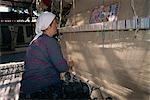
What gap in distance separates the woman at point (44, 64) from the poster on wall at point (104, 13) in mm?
614

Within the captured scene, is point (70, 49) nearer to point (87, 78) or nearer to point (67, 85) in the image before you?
point (87, 78)

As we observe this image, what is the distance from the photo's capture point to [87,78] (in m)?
4.09

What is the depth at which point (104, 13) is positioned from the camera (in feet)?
11.2

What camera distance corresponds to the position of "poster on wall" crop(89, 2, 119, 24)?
3182 mm

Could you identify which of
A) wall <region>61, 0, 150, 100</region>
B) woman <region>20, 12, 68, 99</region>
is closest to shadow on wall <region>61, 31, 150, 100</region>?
wall <region>61, 0, 150, 100</region>

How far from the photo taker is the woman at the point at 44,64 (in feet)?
10.1

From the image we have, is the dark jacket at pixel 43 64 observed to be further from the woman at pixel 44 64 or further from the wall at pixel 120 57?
the wall at pixel 120 57

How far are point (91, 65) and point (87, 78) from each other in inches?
11.0

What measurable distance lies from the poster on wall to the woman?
2.01 feet

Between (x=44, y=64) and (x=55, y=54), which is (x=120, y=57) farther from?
(x=44, y=64)

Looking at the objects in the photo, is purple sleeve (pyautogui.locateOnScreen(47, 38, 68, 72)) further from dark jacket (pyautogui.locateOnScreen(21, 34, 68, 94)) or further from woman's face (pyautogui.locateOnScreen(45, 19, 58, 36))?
woman's face (pyautogui.locateOnScreen(45, 19, 58, 36))

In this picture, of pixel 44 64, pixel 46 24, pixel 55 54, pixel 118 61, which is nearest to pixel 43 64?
pixel 44 64

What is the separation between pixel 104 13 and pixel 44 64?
0.95 meters

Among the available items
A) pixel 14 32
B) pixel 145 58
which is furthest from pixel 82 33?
pixel 14 32
